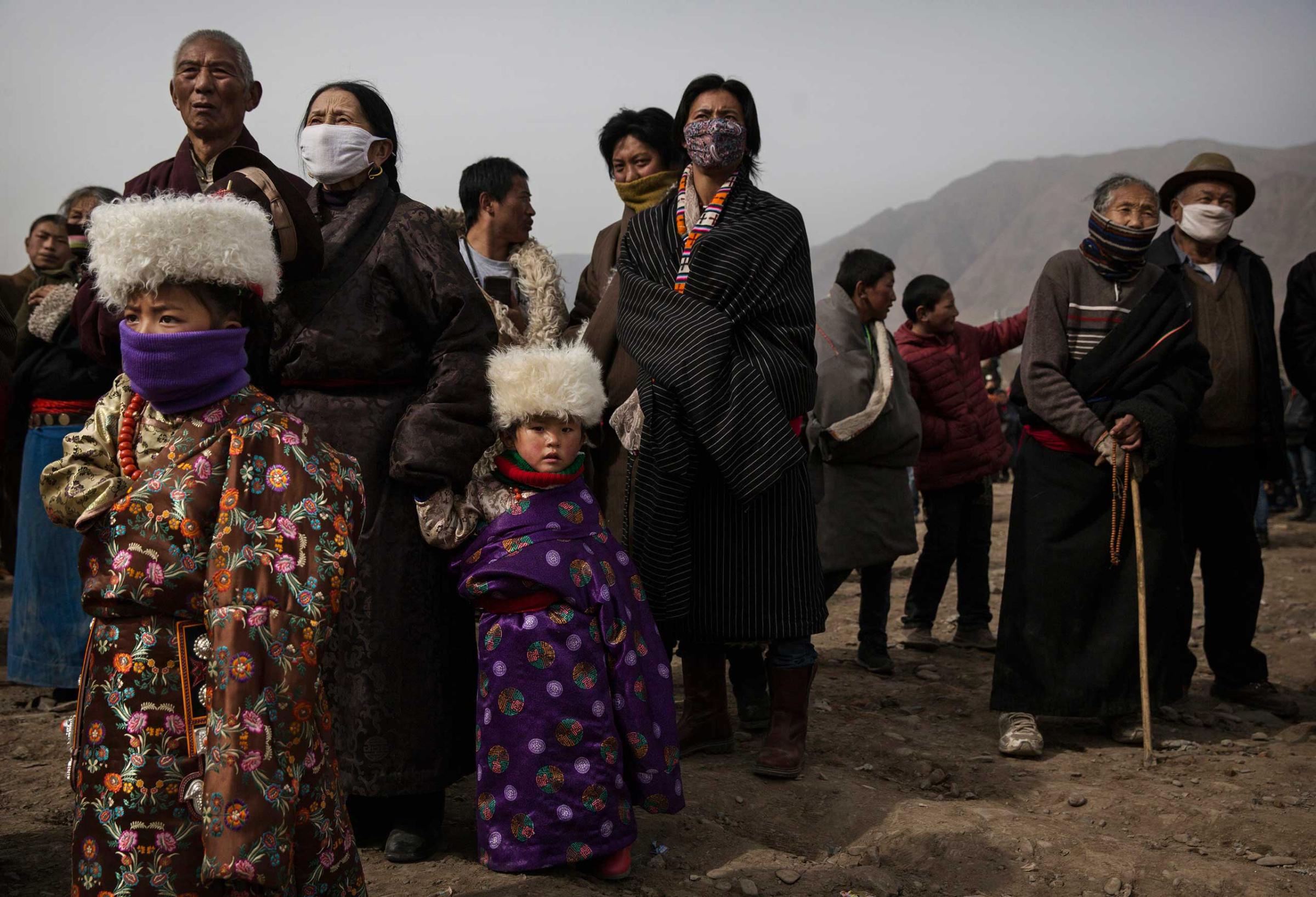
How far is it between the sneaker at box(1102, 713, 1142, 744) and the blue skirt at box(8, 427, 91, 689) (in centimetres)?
442

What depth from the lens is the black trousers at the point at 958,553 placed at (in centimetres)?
670

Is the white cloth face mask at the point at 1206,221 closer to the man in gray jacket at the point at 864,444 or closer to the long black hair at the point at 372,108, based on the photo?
the man in gray jacket at the point at 864,444

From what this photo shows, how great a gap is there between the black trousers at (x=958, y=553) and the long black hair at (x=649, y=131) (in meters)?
2.76

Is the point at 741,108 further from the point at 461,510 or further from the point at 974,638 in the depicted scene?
the point at 974,638

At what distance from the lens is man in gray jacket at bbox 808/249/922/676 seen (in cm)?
601

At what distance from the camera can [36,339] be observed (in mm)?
5422

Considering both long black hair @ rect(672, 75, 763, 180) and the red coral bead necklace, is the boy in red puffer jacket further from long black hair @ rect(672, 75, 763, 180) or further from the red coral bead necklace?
the red coral bead necklace

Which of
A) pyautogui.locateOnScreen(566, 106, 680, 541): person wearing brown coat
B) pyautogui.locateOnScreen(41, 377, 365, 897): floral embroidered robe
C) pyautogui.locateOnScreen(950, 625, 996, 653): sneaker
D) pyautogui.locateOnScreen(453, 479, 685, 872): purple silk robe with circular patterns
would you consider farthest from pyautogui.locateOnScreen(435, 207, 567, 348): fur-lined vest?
pyautogui.locateOnScreen(950, 625, 996, 653): sneaker

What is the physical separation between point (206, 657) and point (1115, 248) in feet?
12.5

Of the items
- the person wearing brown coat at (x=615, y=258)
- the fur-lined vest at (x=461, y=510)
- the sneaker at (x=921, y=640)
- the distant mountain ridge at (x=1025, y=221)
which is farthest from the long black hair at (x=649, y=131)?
the distant mountain ridge at (x=1025, y=221)

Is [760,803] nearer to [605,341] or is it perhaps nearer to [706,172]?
[605,341]

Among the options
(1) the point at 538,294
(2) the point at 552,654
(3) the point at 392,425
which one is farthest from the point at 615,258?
(2) the point at 552,654

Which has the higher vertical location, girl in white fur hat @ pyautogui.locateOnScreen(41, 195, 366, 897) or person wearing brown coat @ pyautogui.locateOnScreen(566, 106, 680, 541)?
person wearing brown coat @ pyautogui.locateOnScreen(566, 106, 680, 541)

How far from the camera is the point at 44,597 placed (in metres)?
5.26
